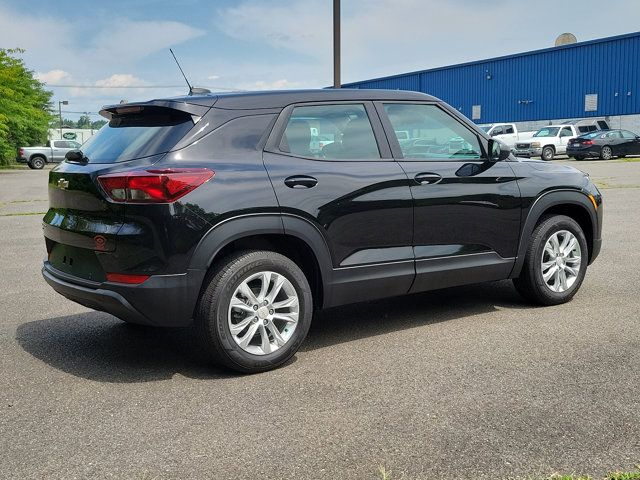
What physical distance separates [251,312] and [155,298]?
23.1 inches

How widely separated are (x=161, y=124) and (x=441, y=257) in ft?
7.09

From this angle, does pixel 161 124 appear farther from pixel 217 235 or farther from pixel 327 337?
pixel 327 337

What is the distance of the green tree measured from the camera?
113 feet

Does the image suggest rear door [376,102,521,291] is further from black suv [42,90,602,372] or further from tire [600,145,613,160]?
tire [600,145,613,160]

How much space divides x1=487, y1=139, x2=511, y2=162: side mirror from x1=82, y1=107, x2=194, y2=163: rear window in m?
2.39

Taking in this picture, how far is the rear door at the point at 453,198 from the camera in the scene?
4.90 m

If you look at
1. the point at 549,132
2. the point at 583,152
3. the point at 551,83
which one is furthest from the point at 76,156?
the point at 551,83

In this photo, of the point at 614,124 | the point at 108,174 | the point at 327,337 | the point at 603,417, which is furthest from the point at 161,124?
the point at 614,124

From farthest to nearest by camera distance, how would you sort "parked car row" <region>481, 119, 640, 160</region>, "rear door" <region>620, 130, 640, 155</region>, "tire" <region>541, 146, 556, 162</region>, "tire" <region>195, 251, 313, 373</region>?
"tire" <region>541, 146, 556, 162</region>, "rear door" <region>620, 130, 640, 155</region>, "parked car row" <region>481, 119, 640, 160</region>, "tire" <region>195, 251, 313, 373</region>

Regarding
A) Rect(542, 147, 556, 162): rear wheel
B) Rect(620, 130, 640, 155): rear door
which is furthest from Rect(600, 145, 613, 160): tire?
Rect(542, 147, 556, 162): rear wheel

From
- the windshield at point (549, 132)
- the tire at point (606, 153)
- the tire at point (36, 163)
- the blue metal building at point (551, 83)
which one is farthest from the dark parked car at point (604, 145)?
the tire at point (36, 163)

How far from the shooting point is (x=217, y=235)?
4.00m

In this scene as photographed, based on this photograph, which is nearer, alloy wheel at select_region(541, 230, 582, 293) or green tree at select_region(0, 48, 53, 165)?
alloy wheel at select_region(541, 230, 582, 293)

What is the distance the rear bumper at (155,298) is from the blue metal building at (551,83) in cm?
4129
